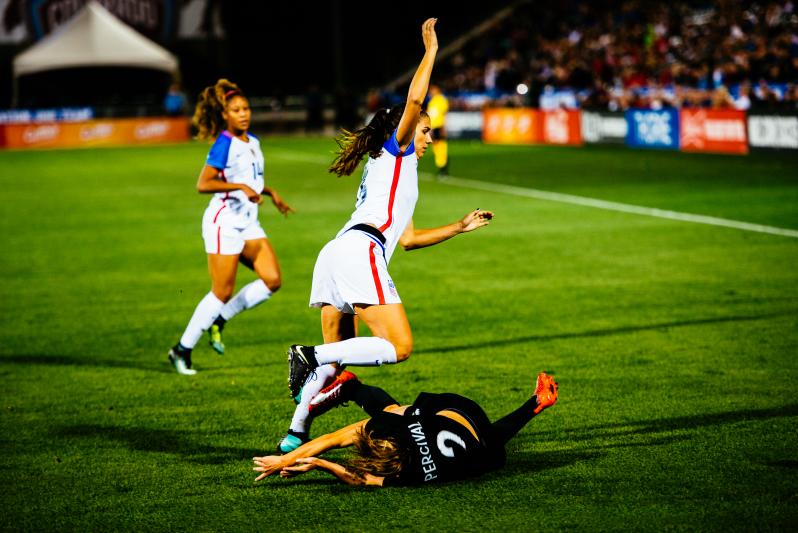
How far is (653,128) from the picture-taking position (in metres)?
29.8

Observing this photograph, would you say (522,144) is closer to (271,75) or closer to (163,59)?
(163,59)

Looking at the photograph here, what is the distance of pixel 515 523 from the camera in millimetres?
5129

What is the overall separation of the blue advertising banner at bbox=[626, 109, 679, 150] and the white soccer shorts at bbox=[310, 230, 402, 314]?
79.5 feet

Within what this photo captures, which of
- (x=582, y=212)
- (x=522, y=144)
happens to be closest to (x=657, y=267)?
(x=582, y=212)

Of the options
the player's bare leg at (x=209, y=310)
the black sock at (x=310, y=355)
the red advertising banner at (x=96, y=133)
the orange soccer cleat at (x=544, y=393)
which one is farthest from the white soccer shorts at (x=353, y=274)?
the red advertising banner at (x=96, y=133)

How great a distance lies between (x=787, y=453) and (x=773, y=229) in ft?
32.8

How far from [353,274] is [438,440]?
3.51ft

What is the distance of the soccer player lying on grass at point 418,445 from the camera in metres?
5.46

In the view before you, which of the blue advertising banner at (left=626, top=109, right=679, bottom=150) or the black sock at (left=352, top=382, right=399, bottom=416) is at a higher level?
the blue advertising banner at (left=626, top=109, right=679, bottom=150)

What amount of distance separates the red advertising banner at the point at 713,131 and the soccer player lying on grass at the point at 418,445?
21944mm

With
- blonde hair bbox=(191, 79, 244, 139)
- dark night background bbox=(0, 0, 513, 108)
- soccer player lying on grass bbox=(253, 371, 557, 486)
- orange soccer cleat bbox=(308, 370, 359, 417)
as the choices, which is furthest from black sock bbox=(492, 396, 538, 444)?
dark night background bbox=(0, 0, 513, 108)

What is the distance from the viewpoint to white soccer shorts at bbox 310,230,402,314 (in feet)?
19.5

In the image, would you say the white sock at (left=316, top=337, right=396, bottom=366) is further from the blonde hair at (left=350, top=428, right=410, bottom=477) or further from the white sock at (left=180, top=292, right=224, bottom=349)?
the white sock at (left=180, top=292, right=224, bottom=349)

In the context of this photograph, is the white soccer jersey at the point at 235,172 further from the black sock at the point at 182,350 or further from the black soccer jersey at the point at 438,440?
the black soccer jersey at the point at 438,440
